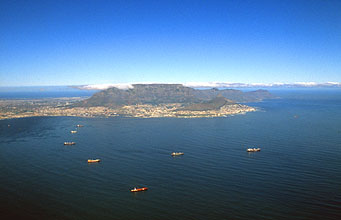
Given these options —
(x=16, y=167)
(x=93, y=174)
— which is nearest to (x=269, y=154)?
(x=93, y=174)

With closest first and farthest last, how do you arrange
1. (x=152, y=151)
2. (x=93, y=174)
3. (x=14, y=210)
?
(x=14, y=210)
(x=93, y=174)
(x=152, y=151)

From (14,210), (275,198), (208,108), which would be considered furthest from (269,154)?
(208,108)

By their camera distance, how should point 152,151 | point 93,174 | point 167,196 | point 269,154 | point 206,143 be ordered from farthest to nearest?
point 206,143 → point 152,151 → point 269,154 → point 93,174 → point 167,196

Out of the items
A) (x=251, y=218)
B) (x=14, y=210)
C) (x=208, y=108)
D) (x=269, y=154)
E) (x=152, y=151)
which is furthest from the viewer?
(x=208, y=108)

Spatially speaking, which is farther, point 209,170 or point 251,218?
point 209,170

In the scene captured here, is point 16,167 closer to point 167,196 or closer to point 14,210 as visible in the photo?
point 14,210

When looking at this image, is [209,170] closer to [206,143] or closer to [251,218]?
[251,218]
